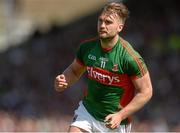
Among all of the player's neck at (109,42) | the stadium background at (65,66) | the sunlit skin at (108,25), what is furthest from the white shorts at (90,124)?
the stadium background at (65,66)

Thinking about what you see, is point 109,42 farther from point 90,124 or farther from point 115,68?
point 90,124

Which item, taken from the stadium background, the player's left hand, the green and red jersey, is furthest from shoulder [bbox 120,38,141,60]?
the stadium background

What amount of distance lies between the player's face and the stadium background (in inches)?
282

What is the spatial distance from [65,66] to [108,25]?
46.3 feet

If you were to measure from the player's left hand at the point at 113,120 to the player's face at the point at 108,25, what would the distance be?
0.82 m

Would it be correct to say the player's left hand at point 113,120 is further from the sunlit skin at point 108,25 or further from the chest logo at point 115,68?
the sunlit skin at point 108,25

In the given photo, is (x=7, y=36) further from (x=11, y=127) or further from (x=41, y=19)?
(x=11, y=127)

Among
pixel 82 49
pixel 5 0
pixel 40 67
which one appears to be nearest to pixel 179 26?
pixel 40 67

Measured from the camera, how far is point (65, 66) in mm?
22188

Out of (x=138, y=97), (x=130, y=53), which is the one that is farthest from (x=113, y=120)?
(x=130, y=53)

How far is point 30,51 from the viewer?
82.5 ft

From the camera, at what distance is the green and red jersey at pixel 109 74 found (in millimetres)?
8133

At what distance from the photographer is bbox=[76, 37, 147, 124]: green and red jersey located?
→ 8133 millimetres

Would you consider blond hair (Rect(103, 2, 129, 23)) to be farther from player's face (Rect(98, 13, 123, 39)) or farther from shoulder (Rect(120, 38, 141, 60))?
shoulder (Rect(120, 38, 141, 60))
